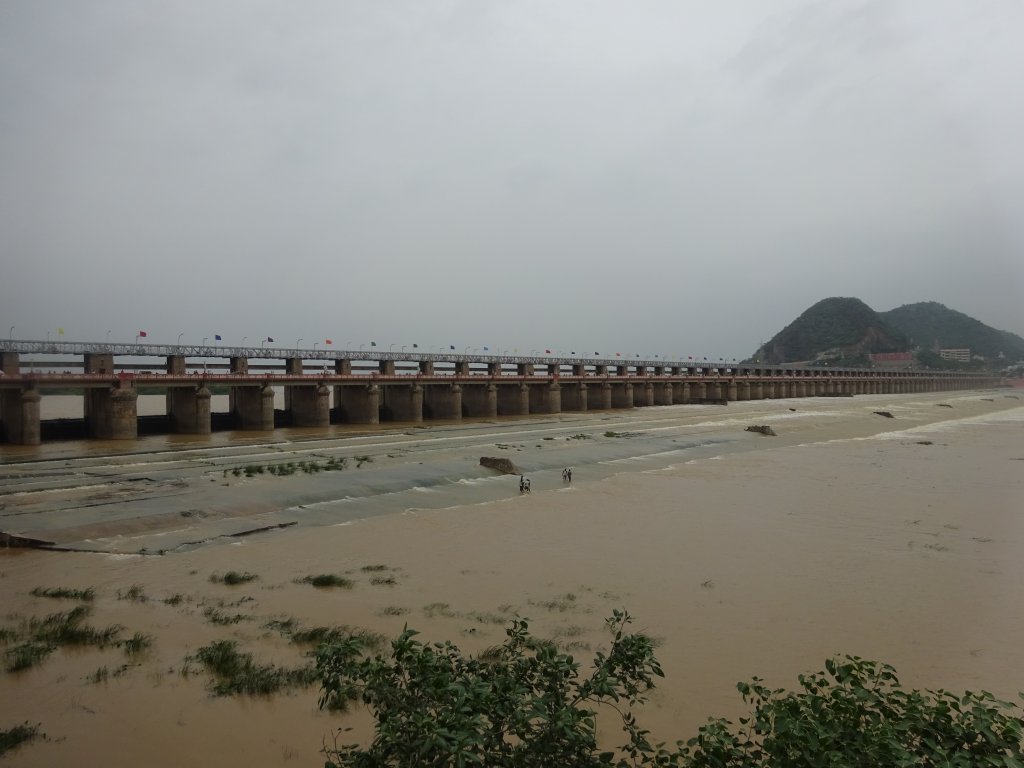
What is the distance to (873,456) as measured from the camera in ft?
104

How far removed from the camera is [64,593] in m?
11.3

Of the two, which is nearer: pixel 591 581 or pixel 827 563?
pixel 591 581

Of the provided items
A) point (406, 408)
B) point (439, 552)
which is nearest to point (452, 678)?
point (439, 552)

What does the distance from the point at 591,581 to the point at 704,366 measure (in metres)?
93.6

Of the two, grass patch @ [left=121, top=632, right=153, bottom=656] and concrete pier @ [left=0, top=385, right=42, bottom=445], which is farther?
concrete pier @ [left=0, top=385, right=42, bottom=445]

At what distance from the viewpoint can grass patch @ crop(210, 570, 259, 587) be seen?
1207cm

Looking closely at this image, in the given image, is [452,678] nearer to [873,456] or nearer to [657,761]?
[657,761]

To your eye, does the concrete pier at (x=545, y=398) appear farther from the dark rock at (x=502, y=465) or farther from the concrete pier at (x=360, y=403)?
the dark rock at (x=502, y=465)

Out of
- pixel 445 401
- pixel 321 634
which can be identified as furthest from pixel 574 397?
pixel 321 634

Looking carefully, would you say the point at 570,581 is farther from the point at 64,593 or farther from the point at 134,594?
the point at 64,593

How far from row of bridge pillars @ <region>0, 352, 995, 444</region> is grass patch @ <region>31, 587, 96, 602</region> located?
2954cm

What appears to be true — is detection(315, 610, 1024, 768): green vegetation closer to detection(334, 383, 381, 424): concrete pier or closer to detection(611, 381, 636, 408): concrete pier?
detection(334, 383, 381, 424): concrete pier

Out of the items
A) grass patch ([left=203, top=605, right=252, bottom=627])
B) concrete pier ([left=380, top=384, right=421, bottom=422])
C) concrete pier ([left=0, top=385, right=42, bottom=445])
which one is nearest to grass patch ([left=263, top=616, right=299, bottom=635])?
grass patch ([left=203, top=605, right=252, bottom=627])

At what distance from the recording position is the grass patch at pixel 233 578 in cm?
1207
